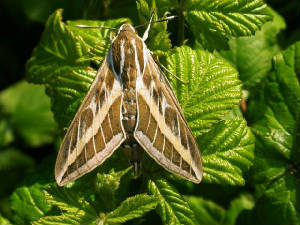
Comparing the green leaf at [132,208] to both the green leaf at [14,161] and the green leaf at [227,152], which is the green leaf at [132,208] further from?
the green leaf at [14,161]

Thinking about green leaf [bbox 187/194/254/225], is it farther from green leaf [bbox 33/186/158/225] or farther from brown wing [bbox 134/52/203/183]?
green leaf [bbox 33/186/158/225]

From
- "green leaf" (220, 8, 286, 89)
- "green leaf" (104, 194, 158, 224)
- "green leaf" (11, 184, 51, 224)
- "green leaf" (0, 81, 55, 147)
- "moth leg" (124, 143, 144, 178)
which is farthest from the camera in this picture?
"green leaf" (0, 81, 55, 147)

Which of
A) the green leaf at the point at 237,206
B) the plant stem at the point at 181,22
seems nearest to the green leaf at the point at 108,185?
the plant stem at the point at 181,22

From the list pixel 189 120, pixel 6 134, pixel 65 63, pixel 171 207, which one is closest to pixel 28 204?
pixel 65 63

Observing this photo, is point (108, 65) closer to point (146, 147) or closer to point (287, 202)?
point (146, 147)

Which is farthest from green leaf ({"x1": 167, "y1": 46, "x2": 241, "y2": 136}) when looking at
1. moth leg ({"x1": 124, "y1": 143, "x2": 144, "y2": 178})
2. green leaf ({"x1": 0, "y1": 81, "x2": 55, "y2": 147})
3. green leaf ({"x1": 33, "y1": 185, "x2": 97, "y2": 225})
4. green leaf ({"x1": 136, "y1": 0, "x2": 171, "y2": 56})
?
green leaf ({"x1": 0, "y1": 81, "x2": 55, "y2": 147})
